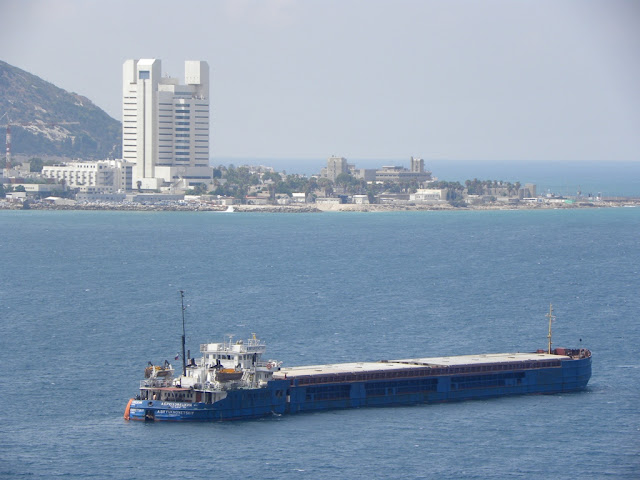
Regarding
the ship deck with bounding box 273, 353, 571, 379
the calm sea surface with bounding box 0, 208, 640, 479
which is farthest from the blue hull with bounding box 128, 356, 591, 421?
the calm sea surface with bounding box 0, 208, 640, 479

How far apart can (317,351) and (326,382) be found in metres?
17.6

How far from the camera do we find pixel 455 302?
468ft

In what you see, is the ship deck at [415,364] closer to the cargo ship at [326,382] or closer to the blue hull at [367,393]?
the cargo ship at [326,382]

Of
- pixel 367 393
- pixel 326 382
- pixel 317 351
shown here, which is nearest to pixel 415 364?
pixel 367 393

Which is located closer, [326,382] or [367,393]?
[326,382]

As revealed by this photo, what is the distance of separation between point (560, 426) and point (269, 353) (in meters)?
27.1

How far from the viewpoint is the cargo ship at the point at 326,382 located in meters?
88.1

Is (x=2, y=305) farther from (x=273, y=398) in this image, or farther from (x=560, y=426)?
(x=560, y=426)

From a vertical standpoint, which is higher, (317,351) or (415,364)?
(415,364)

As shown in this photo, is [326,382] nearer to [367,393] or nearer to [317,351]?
[367,393]

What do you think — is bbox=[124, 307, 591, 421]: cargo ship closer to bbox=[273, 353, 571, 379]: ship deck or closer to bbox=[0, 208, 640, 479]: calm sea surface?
bbox=[273, 353, 571, 379]: ship deck

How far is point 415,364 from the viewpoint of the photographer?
98.8 m

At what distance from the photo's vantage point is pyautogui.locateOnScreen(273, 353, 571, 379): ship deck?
9394 cm

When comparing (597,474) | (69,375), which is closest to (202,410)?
(69,375)
